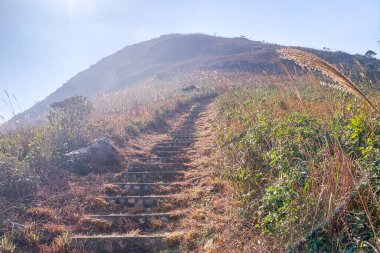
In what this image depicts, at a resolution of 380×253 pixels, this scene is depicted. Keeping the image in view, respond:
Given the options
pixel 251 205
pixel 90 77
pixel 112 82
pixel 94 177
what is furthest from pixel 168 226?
pixel 90 77

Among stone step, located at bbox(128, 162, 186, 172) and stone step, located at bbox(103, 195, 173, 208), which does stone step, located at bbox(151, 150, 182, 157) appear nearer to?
stone step, located at bbox(128, 162, 186, 172)

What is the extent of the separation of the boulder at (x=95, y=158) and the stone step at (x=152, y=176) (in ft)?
2.82

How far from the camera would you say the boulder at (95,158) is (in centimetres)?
743

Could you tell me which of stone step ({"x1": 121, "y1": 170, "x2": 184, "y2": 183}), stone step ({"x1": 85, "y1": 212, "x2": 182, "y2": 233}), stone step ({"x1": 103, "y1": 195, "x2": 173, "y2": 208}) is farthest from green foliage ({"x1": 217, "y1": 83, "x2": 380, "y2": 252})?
stone step ({"x1": 121, "y1": 170, "x2": 184, "y2": 183})

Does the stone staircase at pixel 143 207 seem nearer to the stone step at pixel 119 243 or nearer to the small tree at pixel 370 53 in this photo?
the stone step at pixel 119 243

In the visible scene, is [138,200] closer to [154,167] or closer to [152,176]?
[152,176]

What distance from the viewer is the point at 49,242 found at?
4508mm

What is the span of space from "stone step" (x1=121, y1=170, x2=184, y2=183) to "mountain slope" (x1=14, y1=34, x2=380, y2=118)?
28.5m

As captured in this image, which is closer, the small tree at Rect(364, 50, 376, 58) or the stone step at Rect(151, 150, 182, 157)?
the stone step at Rect(151, 150, 182, 157)

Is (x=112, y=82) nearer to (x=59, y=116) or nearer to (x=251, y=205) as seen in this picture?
(x=59, y=116)

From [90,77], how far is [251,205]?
160 feet

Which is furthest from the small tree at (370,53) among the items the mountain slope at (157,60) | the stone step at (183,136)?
the stone step at (183,136)

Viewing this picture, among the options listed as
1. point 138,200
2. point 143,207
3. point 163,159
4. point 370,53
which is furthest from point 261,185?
point 370,53

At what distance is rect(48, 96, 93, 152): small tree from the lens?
27.7 feet
